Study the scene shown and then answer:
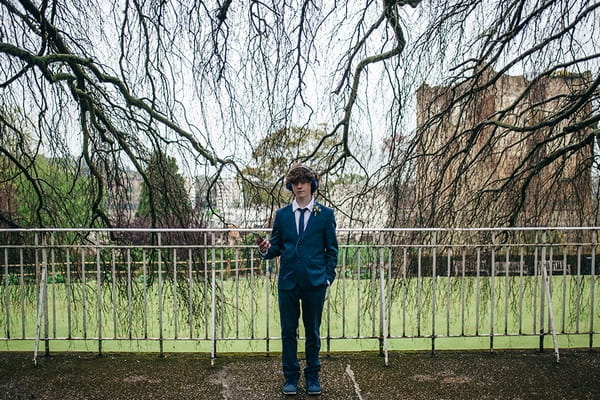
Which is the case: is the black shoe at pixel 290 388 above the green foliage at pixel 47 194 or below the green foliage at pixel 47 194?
below

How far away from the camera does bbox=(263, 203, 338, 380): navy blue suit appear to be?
10.8 feet

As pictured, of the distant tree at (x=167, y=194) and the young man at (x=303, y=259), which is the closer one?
the young man at (x=303, y=259)

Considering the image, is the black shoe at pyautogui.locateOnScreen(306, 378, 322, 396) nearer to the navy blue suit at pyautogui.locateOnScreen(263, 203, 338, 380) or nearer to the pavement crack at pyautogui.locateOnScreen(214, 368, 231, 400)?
the navy blue suit at pyautogui.locateOnScreen(263, 203, 338, 380)

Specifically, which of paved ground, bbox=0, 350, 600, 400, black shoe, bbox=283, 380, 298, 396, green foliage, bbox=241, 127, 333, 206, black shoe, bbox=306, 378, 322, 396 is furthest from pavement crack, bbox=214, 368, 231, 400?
green foliage, bbox=241, 127, 333, 206

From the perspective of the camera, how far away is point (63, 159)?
16.8 feet

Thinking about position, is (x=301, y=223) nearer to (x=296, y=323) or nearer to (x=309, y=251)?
(x=309, y=251)

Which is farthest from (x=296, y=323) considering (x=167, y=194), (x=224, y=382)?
(x=167, y=194)

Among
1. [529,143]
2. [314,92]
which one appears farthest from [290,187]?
[529,143]

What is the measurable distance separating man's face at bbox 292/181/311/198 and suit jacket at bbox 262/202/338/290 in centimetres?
11

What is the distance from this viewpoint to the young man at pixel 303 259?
3.31 meters

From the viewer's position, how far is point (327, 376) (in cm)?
384

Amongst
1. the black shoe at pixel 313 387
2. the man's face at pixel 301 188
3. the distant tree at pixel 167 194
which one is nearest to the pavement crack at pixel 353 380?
the black shoe at pixel 313 387

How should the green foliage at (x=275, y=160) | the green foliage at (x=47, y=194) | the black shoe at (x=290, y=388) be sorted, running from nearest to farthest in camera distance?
the black shoe at (x=290, y=388) → the green foliage at (x=275, y=160) → the green foliage at (x=47, y=194)

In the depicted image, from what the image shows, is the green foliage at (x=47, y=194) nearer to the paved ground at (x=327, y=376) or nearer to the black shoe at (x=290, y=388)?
the paved ground at (x=327, y=376)
